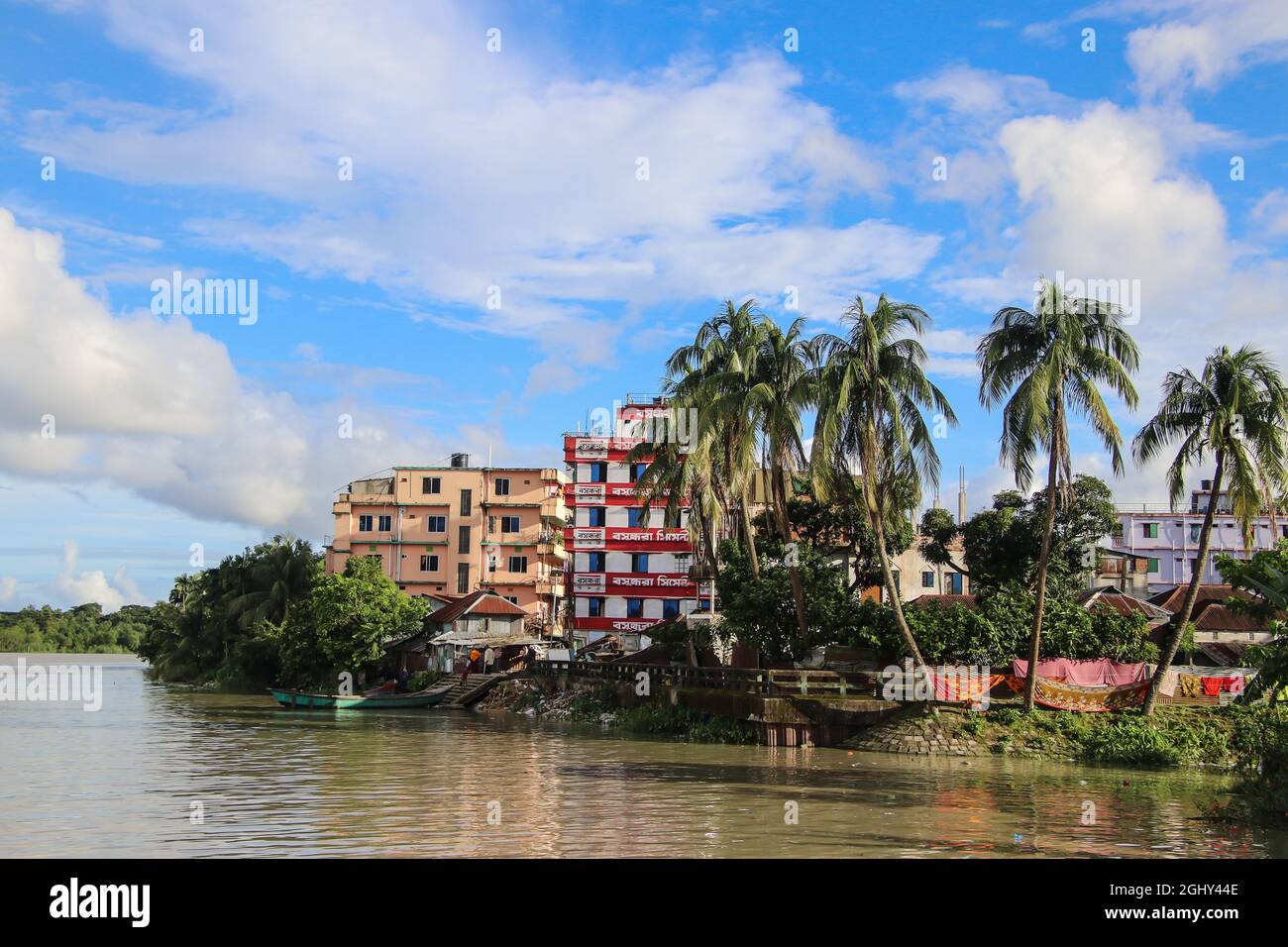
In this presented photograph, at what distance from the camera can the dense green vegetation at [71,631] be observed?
142 metres

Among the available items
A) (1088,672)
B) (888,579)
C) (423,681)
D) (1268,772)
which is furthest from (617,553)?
(1268,772)

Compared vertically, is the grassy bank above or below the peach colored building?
below

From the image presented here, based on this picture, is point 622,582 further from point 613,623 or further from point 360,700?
point 360,700

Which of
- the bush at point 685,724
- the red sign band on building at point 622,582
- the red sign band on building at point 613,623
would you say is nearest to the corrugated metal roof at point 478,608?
the red sign band on building at point 622,582

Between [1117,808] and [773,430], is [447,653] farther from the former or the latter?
[1117,808]

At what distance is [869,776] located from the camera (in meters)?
27.5

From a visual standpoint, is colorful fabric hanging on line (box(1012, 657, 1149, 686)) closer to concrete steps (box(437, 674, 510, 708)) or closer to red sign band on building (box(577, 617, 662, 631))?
concrete steps (box(437, 674, 510, 708))

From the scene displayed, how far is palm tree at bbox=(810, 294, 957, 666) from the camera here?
35625 millimetres

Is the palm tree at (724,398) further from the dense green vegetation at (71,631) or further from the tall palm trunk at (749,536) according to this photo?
the dense green vegetation at (71,631)

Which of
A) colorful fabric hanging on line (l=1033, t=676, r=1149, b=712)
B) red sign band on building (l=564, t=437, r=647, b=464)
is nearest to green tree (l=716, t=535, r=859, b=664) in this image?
colorful fabric hanging on line (l=1033, t=676, r=1149, b=712)

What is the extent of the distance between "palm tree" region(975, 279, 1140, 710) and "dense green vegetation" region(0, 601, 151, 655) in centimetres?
12715

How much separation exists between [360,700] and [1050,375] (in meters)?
34.6
